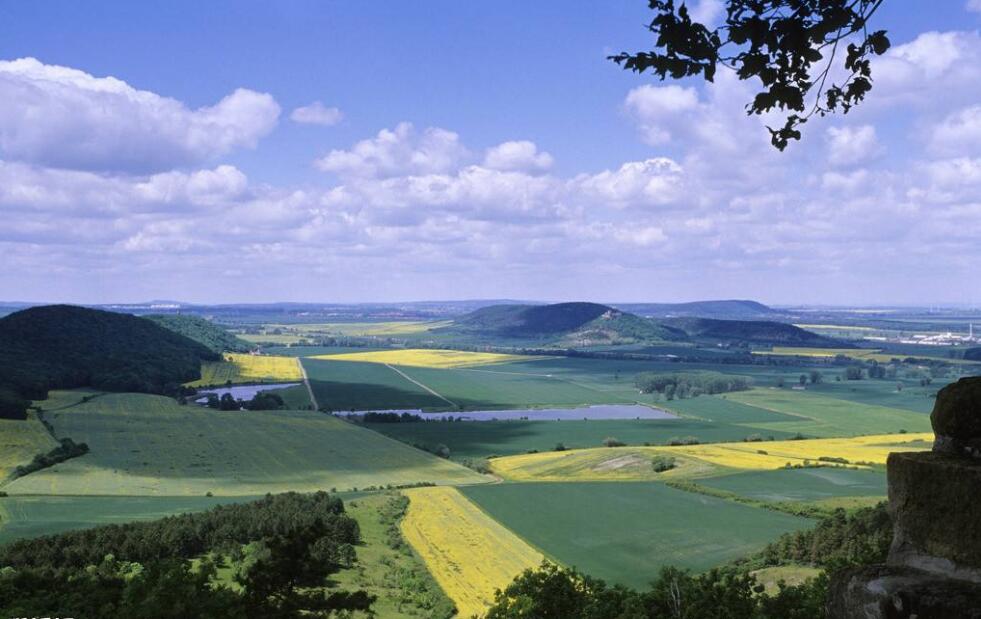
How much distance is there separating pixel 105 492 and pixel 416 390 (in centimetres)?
9498

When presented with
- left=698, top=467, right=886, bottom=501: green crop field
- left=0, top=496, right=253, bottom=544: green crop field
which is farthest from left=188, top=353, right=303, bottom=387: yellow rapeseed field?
left=698, top=467, right=886, bottom=501: green crop field

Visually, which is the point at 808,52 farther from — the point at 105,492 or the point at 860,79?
the point at 105,492

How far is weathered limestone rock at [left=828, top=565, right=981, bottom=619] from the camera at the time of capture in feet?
16.5

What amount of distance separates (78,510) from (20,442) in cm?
3337

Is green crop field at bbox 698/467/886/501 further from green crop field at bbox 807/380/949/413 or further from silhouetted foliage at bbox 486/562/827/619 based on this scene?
green crop field at bbox 807/380/949/413

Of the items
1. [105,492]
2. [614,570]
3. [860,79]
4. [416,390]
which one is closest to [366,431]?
[105,492]

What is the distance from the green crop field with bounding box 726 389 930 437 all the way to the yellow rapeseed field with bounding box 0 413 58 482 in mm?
93927

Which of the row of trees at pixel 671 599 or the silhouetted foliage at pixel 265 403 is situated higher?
the row of trees at pixel 671 599

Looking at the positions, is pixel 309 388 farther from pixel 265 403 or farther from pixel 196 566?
pixel 196 566

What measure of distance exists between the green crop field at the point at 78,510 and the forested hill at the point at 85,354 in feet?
184

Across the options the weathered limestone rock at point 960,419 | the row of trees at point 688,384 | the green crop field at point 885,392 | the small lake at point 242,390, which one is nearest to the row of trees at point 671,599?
the weathered limestone rock at point 960,419

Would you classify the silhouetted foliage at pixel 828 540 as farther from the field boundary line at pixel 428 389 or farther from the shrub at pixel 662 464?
the field boundary line at pixel 428 389

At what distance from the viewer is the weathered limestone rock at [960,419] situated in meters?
5.31

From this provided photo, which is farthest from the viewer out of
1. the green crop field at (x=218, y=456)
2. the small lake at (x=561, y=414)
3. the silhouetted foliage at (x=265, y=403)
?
the silhouetted foliage at (x=265, y=403)
